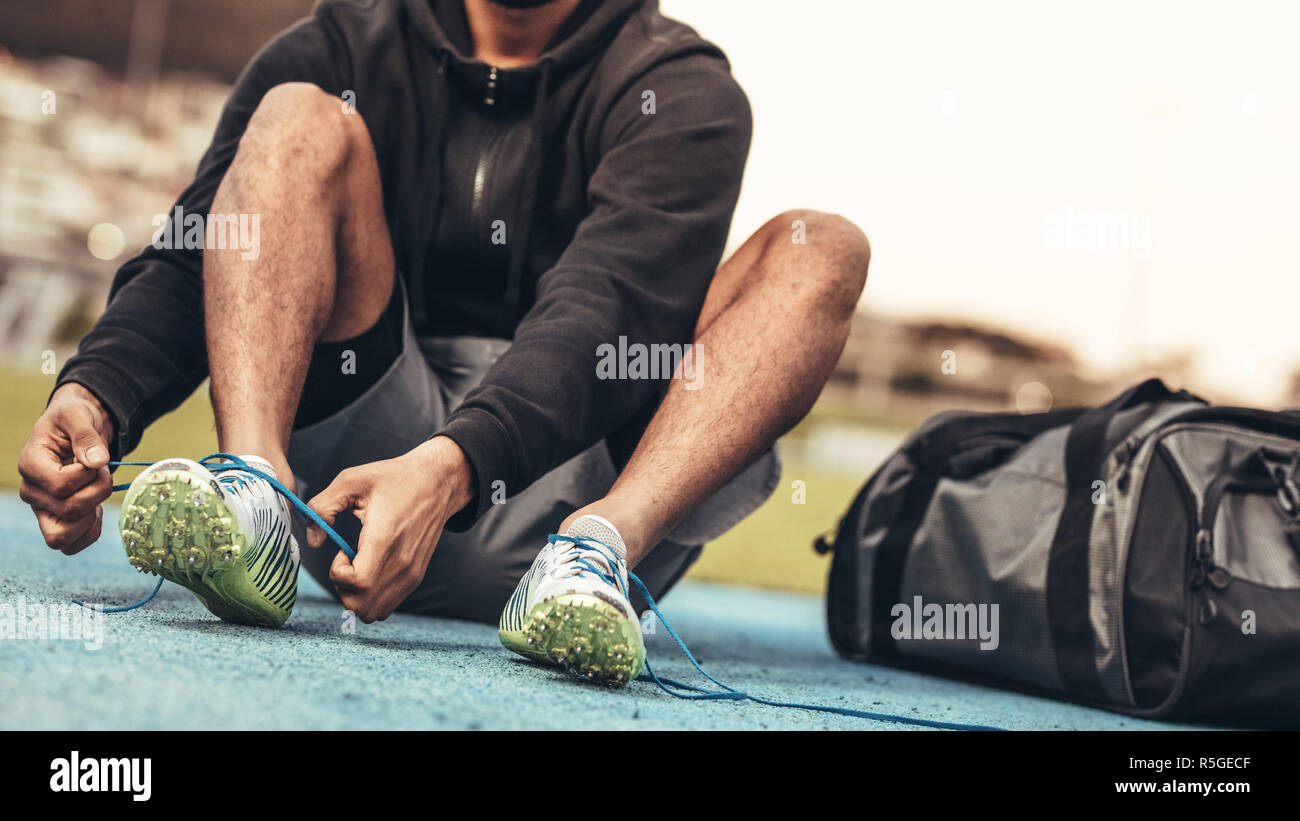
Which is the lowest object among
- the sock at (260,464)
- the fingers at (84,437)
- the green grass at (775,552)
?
the green grass at (775,552)

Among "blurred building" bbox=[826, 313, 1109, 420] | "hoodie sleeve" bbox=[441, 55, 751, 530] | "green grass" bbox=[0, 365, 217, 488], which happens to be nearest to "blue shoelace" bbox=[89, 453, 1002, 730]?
"hoodie sleeve" bbox=[441, 55, 751, 530]

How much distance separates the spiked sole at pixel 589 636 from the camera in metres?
0.74

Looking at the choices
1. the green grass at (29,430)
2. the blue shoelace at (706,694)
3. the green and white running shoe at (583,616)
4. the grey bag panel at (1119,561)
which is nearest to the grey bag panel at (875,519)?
the grey bag panel at (1119,561)

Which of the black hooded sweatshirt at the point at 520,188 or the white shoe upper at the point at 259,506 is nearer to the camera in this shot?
the white shoe upper at the point at 259,506

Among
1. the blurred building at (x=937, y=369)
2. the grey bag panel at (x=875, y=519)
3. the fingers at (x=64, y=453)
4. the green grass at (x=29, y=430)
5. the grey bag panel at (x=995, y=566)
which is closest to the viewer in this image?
the fingers at (x=64, y=453)

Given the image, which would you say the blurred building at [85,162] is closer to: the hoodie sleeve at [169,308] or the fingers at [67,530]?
the hoodie sleeve at [169,308]

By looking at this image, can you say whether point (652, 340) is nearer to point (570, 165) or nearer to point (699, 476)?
point (699, 476)

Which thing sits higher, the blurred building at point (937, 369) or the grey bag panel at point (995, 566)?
the blurred building at point (937, 369)

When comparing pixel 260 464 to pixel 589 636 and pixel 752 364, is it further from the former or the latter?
pixel 752 364

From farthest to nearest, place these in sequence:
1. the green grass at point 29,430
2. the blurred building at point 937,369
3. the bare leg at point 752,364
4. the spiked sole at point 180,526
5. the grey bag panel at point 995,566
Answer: the blurred building at point 937,369 → the green grass at point 29,430 → the grey bag panel at point 995,566 → the bare leg at point 752,364 → the spiked sole at point 180,526

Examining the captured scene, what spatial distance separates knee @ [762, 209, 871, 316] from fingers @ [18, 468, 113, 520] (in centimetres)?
64

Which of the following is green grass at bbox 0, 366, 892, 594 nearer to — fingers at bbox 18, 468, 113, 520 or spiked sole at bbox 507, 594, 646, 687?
fingers at bbox 18, 468, 113, 520

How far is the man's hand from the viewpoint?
29.0 inches

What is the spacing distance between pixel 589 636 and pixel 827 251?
0.49m
